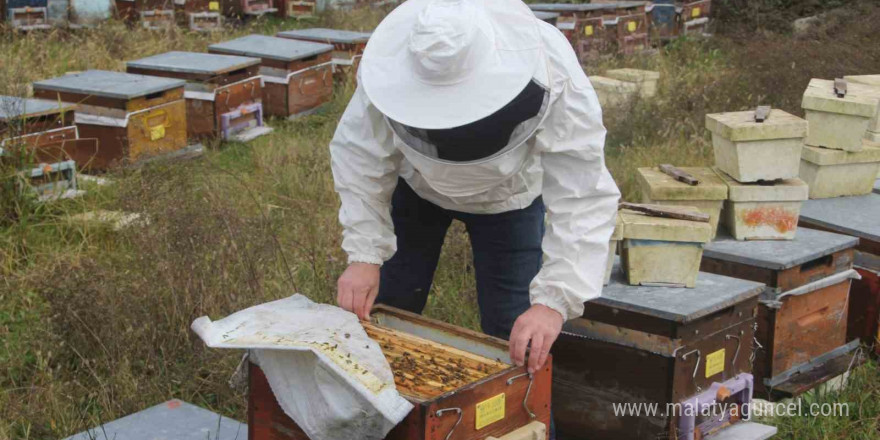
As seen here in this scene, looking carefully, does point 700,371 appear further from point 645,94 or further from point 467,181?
point 645,94

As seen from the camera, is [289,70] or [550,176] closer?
[550,176]

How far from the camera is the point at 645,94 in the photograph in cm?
690

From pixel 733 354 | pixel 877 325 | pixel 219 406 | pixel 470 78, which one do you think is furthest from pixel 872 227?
pixel 219 406

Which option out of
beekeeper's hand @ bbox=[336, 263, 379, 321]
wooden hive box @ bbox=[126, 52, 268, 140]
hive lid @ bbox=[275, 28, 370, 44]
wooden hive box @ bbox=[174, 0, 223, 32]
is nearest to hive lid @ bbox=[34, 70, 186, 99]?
wooden hive box @ bbox=[126, 52, 268, 140]

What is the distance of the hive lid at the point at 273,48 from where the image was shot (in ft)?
20.6

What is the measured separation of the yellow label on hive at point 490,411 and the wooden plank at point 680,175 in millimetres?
1518

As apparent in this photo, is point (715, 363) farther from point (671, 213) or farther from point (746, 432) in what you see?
point (671, 213)

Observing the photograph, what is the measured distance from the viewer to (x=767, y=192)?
3383 mm

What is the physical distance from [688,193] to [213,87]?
10.9 feet

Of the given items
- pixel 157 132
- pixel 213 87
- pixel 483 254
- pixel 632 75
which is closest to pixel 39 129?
pixel 157 132

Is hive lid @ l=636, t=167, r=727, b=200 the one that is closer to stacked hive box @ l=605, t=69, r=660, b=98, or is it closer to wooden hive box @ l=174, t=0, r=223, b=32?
stacked hive box @ l=605, t=69, r=660, b=98

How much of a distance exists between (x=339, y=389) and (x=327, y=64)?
5.12 meters

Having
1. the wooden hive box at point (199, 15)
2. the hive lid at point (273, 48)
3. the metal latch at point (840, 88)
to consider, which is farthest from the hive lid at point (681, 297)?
the wooden hive box at point (199, 15)

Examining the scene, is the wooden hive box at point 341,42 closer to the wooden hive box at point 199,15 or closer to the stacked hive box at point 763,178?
the wooden hive box at point 199,15
